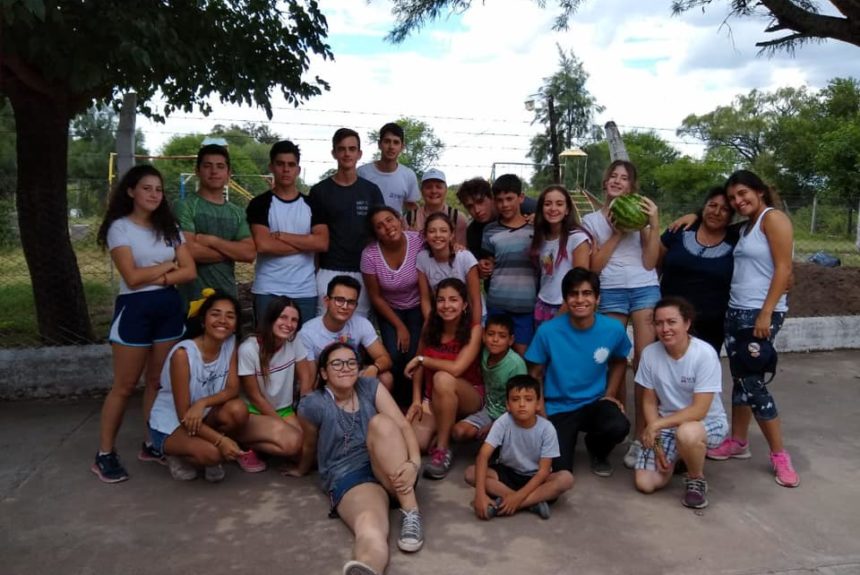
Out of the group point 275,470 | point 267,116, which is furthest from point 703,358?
point 267,116

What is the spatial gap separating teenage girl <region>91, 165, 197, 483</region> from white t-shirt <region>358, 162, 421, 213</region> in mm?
1554

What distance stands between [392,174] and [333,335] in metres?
1.45

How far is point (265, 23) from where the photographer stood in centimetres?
536

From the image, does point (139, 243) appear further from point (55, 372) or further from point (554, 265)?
point (554, 265)

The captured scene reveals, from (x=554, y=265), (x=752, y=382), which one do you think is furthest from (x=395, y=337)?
(x=752, y=382)

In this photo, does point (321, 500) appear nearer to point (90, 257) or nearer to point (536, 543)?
point (536, 543)

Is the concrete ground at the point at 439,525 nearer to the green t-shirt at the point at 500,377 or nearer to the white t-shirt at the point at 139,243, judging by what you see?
the green t-shirt at the point at 500,377

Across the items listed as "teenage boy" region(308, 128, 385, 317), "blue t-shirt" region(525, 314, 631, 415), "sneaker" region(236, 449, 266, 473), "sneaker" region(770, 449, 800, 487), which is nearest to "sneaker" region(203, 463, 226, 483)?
"sneaker" region(236, 449, 266, 473)

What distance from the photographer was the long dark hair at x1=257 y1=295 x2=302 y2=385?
3949 mm

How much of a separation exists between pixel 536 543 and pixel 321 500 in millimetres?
1119

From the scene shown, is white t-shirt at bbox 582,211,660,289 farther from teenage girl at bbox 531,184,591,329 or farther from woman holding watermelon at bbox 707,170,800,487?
woman holding watermelon at bbox 707,170,800,487

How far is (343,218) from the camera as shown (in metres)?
4.64

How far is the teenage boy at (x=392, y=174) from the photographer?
16.4 ft

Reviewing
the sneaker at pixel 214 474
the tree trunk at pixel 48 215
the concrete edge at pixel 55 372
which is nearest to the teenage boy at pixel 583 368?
the sneaker at pixel 214 474
